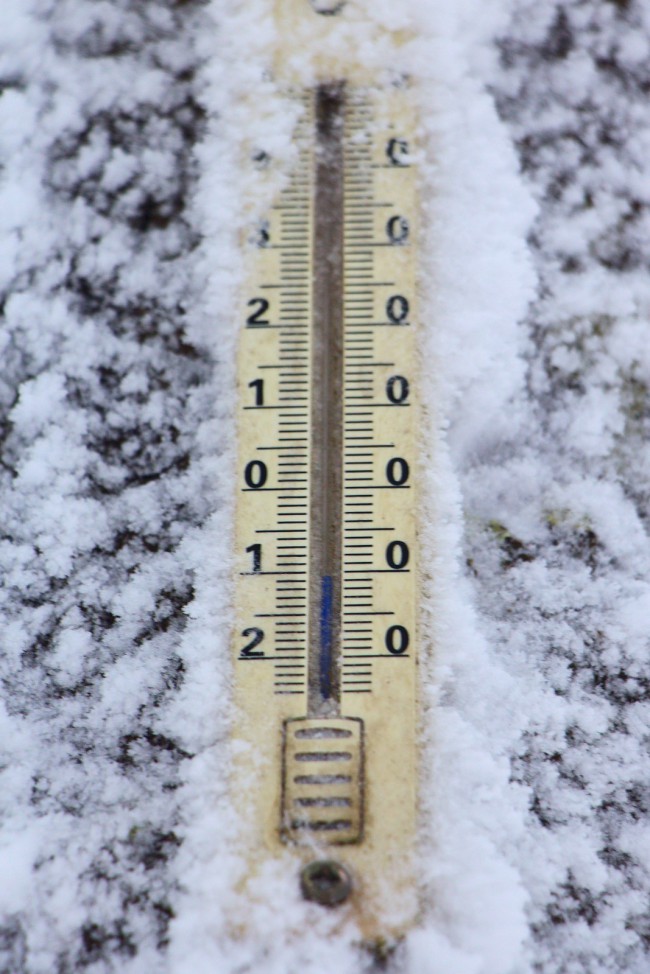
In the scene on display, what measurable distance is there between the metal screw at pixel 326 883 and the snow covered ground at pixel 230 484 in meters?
0.05

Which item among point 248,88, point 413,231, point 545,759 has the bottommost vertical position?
point 545,759

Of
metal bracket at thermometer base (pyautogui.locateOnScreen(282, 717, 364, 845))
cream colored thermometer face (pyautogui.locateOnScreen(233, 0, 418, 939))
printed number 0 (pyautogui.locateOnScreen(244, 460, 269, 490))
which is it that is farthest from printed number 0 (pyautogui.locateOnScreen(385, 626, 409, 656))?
printed number 0 (pyautogui.locateOnScreen(244, 460, 269, 490))

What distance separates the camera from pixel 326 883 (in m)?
1.59

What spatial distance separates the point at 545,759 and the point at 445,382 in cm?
78

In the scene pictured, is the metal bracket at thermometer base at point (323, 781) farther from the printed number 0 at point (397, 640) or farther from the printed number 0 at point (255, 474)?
the printed number 0 at point (255, 474)

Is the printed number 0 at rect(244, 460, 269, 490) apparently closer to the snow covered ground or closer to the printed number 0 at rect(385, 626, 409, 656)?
the snow covered ground

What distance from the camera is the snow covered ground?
1682mm

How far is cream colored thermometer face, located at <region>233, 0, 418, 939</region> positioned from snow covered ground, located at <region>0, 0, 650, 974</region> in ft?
0.21

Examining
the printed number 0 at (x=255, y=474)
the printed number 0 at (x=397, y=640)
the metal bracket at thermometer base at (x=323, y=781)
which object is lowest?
the metal bracket at thermometer base at (x=323, y=781)

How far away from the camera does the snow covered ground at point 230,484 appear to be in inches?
66.2

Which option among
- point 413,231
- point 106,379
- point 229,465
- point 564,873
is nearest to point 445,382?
point 413,231

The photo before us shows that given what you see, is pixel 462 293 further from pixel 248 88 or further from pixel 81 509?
pixel 81 509

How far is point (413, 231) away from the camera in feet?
5.99

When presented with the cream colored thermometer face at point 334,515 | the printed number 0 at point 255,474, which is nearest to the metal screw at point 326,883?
the cream colored thermometer face at point 334,515
